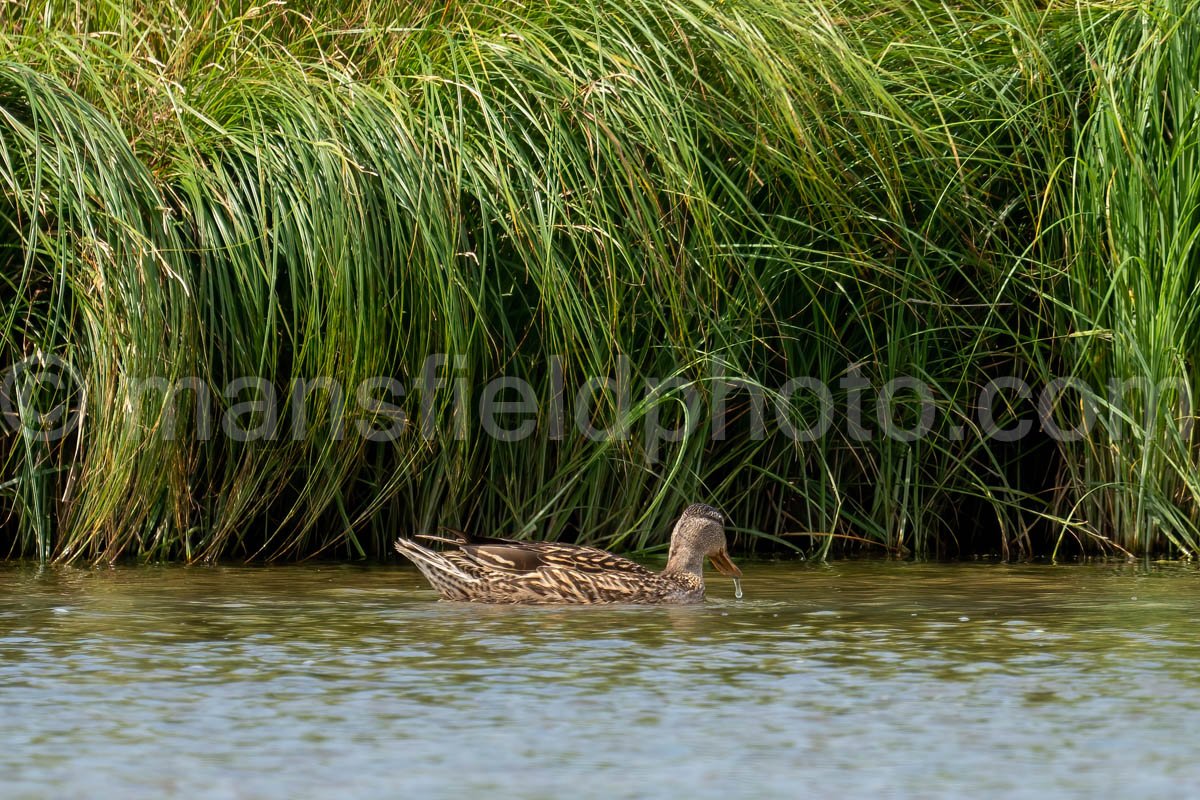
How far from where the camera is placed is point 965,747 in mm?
4613

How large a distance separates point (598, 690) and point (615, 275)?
289 cm

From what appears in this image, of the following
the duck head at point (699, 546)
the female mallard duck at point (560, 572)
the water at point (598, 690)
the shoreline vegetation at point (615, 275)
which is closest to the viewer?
the water at point (598, 690)

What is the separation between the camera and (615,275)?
312 inches

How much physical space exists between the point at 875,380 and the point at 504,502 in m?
1.58

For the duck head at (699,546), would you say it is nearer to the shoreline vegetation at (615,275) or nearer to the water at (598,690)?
the water at (598,690)

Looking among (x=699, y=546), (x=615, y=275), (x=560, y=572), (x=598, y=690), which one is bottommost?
(x=598, y=690)

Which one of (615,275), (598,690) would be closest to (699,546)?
(615,275)

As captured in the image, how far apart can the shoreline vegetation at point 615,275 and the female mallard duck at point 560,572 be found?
63 centimetres

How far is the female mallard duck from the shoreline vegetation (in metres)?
0.63

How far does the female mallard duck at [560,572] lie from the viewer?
283 inches

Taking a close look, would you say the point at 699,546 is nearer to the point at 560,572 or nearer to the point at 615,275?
the point at 560,572

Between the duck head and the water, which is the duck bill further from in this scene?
the water

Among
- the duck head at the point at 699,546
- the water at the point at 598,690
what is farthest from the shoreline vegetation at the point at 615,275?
the water at the point at 598,690

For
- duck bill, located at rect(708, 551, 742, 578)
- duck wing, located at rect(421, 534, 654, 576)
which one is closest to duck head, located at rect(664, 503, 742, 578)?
duck bill, located at rect(708, 551, 742, 578)
